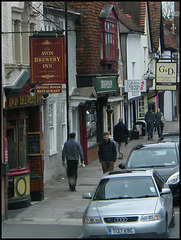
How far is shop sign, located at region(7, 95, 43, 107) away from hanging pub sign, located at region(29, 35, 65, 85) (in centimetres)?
56

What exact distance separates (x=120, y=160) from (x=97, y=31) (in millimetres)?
6089

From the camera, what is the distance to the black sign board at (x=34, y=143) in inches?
625

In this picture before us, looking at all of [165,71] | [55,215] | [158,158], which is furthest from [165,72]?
[55,215]

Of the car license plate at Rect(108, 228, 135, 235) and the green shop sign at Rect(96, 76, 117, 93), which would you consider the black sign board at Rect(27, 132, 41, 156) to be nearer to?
the car license plate at Rect(108, 228, 135, 235)

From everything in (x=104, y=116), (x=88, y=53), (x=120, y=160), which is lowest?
(x=120, y=160)

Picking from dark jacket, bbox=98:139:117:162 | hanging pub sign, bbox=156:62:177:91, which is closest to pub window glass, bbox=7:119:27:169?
dark jacket, bbox=98:139:117:162

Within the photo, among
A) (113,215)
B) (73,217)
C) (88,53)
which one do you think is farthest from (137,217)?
(88,53)

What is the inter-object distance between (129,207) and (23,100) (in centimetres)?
554

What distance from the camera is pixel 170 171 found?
14320mm

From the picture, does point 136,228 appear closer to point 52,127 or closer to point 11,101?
point 11,101

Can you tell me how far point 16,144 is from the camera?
49.7 feet

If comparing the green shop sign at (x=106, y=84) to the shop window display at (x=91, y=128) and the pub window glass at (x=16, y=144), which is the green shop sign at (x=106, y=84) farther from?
the pub window glass at (x=16, y=144)

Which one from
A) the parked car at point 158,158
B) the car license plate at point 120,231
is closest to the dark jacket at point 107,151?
the parked car at point 158,158

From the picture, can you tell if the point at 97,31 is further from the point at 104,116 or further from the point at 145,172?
the point at 145,172
